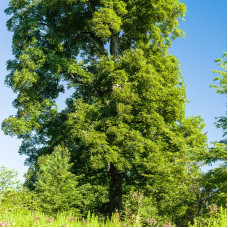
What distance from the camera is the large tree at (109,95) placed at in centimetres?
1333

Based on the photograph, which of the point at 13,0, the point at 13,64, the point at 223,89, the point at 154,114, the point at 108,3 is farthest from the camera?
the point at 13,0

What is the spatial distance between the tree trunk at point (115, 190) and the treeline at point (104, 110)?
0.17ft

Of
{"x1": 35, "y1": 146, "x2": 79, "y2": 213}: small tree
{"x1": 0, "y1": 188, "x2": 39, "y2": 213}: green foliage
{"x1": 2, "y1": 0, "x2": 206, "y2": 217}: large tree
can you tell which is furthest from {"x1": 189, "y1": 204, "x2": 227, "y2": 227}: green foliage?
{"x1": 35, "y1": 146, "x2": 79, "y2": 213}: small tree

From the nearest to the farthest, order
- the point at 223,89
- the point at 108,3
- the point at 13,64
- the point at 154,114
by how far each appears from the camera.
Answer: the point at 223,89
the point at 154,114
the point at 108,3
the point at 13,64

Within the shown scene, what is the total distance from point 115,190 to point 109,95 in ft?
16.9

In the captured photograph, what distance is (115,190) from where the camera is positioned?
14.6 m

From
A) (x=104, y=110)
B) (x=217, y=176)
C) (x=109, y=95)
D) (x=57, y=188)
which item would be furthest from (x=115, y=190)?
(x=217, y=176)

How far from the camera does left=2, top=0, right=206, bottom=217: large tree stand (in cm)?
1333

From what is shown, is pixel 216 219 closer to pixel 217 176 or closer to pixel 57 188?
pixel 217 176

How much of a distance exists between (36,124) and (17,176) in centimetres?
415

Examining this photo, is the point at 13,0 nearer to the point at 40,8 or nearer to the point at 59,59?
the point at 40,8

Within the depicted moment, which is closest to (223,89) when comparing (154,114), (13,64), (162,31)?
(154,114)

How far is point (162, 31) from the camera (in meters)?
18.2

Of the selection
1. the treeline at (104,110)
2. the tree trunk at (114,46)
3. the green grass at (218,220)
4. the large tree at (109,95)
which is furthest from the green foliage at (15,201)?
the tree trunk at (114,46)
